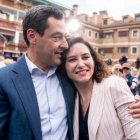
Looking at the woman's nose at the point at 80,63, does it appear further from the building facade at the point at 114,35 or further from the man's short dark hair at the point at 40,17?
the building facade at the point at 114,35

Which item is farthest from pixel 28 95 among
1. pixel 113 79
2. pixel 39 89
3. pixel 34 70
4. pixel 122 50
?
pixel 122 50

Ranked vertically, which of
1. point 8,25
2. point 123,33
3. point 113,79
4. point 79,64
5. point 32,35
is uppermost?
point 123,33

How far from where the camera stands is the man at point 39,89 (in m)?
1.85

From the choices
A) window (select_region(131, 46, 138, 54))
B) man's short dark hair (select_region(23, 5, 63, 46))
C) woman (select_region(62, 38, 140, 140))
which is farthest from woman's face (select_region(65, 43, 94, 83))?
window (select_region(131, 46, 138, 54))

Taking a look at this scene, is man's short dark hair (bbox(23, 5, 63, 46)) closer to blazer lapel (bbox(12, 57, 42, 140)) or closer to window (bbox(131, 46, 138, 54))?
blazer lapel (bbox(12, 57, 42, 140))

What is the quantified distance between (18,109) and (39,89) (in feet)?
0.80

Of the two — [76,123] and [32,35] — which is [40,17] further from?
[76,123]

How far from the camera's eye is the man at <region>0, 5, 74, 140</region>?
1.85 m

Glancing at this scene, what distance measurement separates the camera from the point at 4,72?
1.99 metres

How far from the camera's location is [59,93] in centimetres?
207

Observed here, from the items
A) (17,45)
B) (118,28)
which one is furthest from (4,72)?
(118,28)

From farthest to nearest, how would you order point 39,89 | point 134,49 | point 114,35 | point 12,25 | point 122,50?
point 114,35, point 122,50, point 134,49, point 12,25, point 39,89

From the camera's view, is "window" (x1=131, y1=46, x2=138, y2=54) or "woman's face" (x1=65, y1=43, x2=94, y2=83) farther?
"window" (x1=131, y1=46, x2=138, y2=54)

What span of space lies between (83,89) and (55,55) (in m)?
0.43
